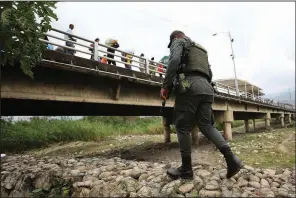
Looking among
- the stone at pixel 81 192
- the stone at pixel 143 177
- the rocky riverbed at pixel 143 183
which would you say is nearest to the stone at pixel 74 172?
the rocky riverbed at pixel 143 183

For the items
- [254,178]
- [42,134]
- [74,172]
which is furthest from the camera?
[42,134]

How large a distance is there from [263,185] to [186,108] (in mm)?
1859

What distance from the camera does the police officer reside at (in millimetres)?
4441

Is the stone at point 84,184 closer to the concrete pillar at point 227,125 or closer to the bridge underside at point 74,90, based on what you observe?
the bridge underside at point 74,90

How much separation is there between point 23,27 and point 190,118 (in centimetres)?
289

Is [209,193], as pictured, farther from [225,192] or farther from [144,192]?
[144,192]

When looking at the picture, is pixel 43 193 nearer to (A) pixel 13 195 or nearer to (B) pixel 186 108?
(A) pixel 13 195

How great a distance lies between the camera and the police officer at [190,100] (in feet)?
14.6

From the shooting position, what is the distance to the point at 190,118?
451 cm

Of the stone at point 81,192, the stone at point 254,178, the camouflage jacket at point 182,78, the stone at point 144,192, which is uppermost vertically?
the camouflage jacket at point 182,78

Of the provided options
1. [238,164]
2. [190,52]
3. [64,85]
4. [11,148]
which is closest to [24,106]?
[64,85]

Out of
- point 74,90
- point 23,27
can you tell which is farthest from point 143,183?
point 74,90

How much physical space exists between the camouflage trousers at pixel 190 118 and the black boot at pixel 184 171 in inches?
5.5

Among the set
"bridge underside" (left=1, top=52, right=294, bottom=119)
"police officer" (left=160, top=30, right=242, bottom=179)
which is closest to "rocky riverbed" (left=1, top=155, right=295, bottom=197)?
"police officer" (left=160, top=30, right=242, bottom=179)
